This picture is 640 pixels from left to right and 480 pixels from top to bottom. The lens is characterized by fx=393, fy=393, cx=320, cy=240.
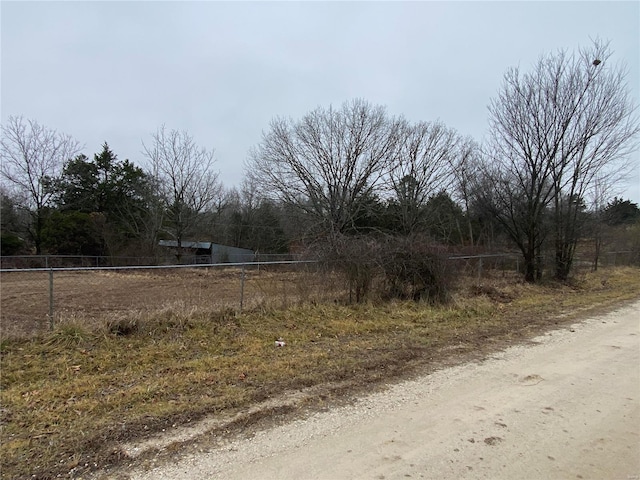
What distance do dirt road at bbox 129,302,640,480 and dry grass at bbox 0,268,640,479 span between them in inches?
30.2

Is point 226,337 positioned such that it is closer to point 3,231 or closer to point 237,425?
point 237,425

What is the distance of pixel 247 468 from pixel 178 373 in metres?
2.52

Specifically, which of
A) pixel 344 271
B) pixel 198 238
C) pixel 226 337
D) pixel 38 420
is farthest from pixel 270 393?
pixel 198 238

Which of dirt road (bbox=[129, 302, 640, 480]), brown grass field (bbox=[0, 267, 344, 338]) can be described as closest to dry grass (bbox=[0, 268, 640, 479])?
brown grass field (bbox=[0, 267, 344, 338])

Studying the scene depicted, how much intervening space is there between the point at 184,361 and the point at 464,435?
12.8 ft

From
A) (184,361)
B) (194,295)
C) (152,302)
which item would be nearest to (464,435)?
(184,361)

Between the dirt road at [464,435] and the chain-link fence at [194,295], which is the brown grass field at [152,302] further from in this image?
the dirt road at [464,435]

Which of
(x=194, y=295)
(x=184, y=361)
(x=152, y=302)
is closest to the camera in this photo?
(x=184, y=361)

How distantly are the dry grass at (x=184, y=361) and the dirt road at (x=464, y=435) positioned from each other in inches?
30.2

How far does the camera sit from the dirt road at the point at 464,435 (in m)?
2.96

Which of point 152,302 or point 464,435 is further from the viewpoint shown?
point 152,302

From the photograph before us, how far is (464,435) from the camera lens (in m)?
3.49

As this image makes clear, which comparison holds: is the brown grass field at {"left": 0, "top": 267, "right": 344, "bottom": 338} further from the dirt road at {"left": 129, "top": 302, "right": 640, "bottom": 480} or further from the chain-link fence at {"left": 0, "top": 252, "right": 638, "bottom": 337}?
the dirt road at {"left": 129, "top": 302, "right": 640, "bottom": 480}

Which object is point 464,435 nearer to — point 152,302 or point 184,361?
point 184,361
